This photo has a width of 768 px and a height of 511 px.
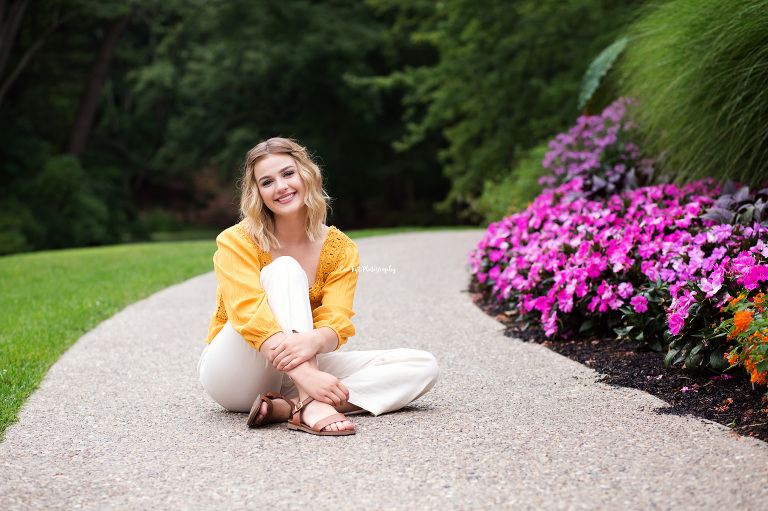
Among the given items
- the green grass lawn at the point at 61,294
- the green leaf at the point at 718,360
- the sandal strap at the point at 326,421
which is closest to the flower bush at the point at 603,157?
the green leaf at the point at 718,360

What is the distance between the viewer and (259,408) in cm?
290

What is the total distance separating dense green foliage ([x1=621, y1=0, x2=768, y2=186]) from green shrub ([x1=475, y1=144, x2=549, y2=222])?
2.92 meters

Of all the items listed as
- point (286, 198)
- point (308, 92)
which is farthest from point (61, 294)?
point (308, 92)

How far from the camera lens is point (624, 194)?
532cm

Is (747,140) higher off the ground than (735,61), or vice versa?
(735,61)

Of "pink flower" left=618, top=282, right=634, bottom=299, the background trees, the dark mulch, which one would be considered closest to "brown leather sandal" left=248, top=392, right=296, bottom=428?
the dark mulch

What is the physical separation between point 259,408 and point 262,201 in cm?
92

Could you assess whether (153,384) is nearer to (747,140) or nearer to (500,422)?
(500,422)

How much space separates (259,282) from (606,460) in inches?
59.3

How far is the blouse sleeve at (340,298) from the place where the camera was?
3.03 meters

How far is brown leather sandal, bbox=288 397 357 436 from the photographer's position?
9.26 feet

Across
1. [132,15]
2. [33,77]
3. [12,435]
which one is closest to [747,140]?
[12,435]

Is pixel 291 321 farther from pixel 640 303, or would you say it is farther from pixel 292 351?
pixel 640 303

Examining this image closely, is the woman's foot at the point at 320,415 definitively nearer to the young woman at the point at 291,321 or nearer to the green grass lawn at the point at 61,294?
the young woman at the point at 291,321
